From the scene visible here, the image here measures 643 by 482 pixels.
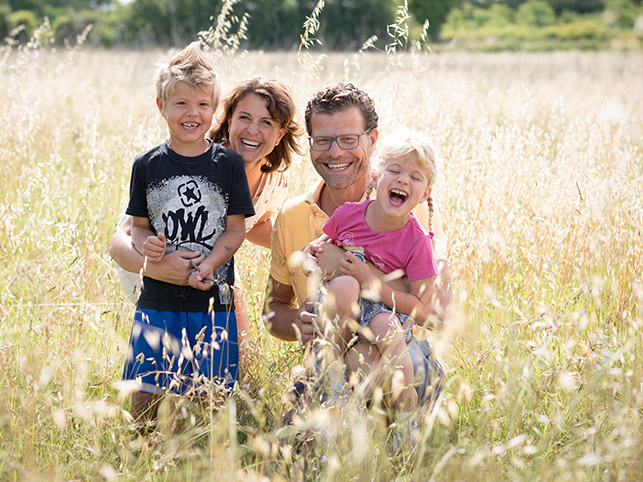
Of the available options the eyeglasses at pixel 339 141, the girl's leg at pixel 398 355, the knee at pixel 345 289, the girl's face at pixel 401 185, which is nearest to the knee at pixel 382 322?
the girl's leg at pixel 398 355

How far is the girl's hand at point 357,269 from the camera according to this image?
89.9 inches

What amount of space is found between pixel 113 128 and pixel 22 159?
2.02 m

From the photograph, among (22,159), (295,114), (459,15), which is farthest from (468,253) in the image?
(459,15)

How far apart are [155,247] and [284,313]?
0.67 meters

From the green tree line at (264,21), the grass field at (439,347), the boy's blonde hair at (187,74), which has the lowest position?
the grass field at (439,347)

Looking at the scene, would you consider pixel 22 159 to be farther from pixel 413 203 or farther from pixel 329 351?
pixel 329 351

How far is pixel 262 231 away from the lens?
3.24 m

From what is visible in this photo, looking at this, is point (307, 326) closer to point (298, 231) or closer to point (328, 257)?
point (328, 257)

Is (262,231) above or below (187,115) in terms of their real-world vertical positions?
below

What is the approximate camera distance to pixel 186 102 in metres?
2.54

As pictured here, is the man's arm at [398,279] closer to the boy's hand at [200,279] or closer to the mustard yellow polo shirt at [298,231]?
the mustard yellow polo shirt at [298,231]

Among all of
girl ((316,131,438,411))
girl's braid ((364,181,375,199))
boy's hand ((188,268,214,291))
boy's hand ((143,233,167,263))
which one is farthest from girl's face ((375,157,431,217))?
boy's hand ((143,233,167,263))

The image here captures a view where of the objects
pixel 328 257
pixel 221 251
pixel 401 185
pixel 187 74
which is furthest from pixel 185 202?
pixel 401 185

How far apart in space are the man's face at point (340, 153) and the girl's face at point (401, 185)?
13.0 inches
